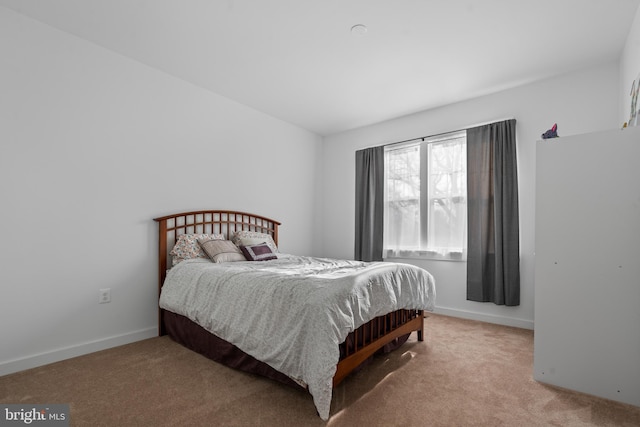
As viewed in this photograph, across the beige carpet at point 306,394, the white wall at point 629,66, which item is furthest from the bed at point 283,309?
the white wall at point 629,66

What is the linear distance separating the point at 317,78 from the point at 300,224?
2125mm

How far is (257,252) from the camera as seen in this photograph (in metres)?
3.20

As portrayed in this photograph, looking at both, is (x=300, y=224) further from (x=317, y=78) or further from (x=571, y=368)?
(x=571, y=368)

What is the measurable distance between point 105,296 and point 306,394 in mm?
1920

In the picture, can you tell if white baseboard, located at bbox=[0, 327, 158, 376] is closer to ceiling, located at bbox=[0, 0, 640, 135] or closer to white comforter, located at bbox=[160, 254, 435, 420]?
white comforter, located at bbox=[160, 254, 435, 420]

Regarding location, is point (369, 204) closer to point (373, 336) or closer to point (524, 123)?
point (524, 123)

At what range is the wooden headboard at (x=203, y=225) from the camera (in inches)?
115

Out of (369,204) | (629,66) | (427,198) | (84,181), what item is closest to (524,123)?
(629,66)

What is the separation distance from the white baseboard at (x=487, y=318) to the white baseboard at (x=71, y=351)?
124 inches

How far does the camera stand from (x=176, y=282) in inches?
106

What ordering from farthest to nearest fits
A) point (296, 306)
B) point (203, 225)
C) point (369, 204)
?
1. point (369, 204)
2. point (203, 225)
3. point (296, 306)

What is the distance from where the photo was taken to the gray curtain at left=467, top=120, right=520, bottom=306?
3.22 meters

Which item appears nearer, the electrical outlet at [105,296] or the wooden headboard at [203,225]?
the electrical outlet at [105,296]

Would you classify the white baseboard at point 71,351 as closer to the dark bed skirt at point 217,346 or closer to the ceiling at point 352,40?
the dark bed skirt at point 217,346
